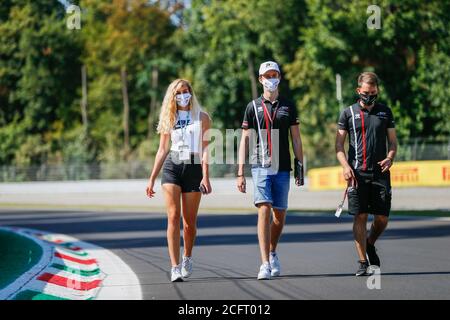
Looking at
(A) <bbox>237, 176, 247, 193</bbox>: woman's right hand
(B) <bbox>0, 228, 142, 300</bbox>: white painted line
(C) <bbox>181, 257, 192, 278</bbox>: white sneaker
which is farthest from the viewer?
(C) <bbox>181, 257, 192, 278</bbox>: white sneaker

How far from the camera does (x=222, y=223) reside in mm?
20875

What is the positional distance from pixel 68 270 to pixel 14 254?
2.94 metres

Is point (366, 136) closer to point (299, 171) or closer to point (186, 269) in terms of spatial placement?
point (299, 171)

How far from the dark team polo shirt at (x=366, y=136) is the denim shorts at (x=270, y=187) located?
27.2 inches

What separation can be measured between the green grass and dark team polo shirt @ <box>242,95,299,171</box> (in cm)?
282

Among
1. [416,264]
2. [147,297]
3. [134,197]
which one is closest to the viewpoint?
[147,297]

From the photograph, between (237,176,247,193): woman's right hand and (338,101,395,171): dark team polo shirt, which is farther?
(338,101,395,171): dark team polo shirt

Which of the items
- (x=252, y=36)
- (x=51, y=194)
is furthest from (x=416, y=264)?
(x=252, y=36)

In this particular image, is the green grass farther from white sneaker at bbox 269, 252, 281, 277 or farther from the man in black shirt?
the man in black shirt

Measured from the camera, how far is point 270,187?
941 centimetres

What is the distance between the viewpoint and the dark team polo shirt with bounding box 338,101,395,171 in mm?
9375

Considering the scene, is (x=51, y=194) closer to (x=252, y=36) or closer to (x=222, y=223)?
(x=252, y=36)

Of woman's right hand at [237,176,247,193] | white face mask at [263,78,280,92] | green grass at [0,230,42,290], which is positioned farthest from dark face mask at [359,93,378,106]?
green grass at [0,230,42,290]

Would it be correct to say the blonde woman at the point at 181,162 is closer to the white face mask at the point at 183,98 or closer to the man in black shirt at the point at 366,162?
the white face mask at the point at 183,98
